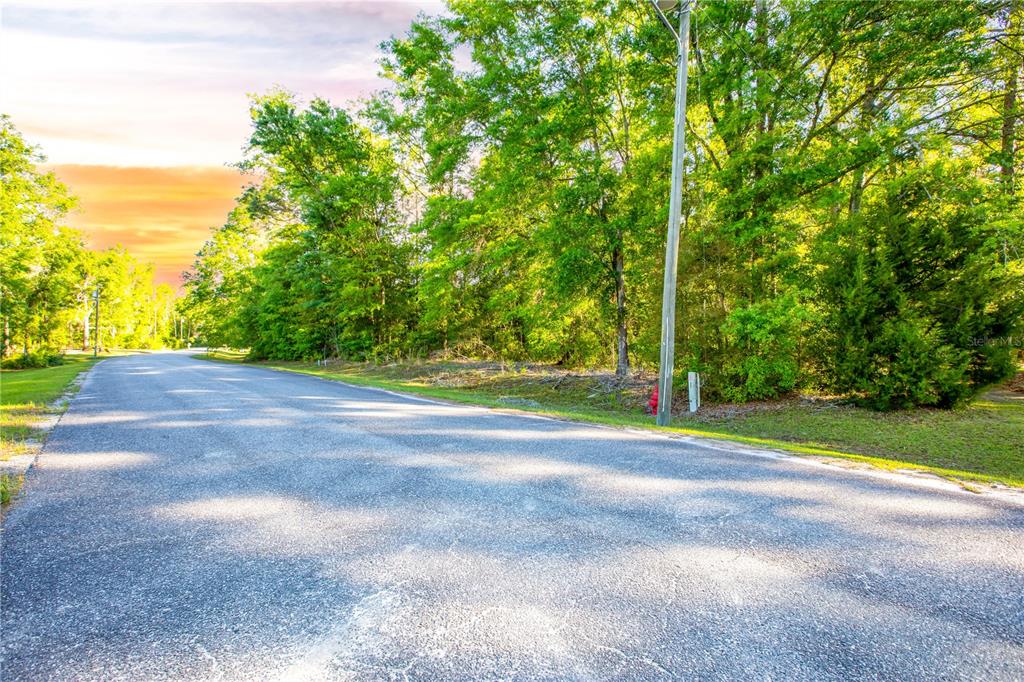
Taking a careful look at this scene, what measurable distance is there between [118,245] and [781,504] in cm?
7271

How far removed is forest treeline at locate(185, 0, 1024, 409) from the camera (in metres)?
8.42

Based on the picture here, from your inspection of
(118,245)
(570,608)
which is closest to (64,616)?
(570,608)

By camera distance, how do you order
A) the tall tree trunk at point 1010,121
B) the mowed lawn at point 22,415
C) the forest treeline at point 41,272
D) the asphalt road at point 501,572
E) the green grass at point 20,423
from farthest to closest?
the forest treeline at point 41,272
the tall tree trunk at point 1010,121
the mowed lawn at point 22,415
the green grass at point 20,423
the asphalt road at point 501,572

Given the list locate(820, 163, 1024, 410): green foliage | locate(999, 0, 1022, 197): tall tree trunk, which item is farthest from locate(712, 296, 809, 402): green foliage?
locate(999, 0, 1022, 197): tall tree trunk

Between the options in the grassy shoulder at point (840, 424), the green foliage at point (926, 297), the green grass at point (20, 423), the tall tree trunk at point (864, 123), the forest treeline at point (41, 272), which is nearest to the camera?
the green grass at point (20, 423)

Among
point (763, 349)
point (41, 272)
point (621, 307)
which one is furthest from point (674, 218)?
point (41, 272)

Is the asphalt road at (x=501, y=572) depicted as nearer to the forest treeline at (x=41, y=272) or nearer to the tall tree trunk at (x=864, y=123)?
the tall tree trunk at (x=864, y=123)

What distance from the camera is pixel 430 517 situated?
3439mm

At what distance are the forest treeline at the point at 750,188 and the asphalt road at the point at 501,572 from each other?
5739 mm

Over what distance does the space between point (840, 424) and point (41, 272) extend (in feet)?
163

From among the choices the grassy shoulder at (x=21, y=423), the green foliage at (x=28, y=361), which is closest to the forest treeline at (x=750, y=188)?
the grassy shoulder at (x=21, y=423)

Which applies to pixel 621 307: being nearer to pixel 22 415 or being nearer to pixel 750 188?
pixel 750 188

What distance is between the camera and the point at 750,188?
9969 mm

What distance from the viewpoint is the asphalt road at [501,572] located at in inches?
76.0
